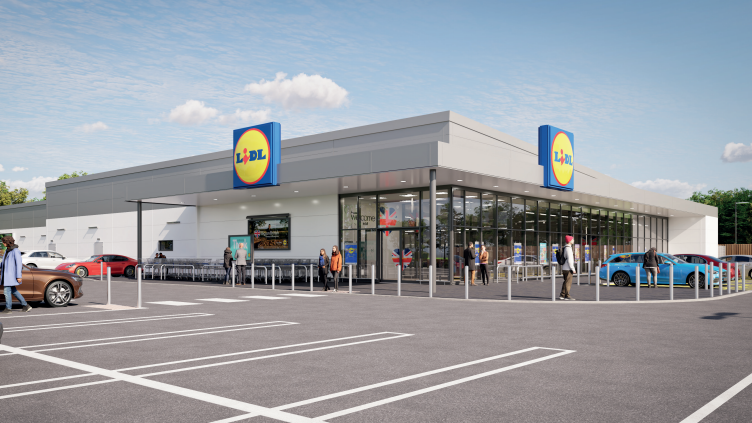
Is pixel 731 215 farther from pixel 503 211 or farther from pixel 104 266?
pixel 104 266

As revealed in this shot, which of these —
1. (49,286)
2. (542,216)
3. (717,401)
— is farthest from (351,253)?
(717,401)

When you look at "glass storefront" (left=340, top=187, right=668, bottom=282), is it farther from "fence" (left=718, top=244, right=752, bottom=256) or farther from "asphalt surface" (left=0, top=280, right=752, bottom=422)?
"fence" (left=718, top=244, right=752, bottom=256)

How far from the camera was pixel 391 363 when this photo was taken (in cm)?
765

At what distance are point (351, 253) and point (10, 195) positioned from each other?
7272 centimetres

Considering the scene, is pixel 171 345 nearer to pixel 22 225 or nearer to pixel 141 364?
pixel 141 364

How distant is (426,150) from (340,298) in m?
5.53

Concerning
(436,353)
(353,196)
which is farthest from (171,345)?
(353,196)

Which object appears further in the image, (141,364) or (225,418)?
(141,364)

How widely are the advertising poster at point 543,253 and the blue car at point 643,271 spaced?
632 cm

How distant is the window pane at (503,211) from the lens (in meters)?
28.8

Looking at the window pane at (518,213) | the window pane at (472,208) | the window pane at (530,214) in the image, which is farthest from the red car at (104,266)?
the window pane at (530,214)

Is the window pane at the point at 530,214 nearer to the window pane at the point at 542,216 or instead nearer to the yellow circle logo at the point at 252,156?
the window pane at the point at 542,216

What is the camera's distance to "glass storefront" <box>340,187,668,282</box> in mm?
25984

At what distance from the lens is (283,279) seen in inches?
1162
